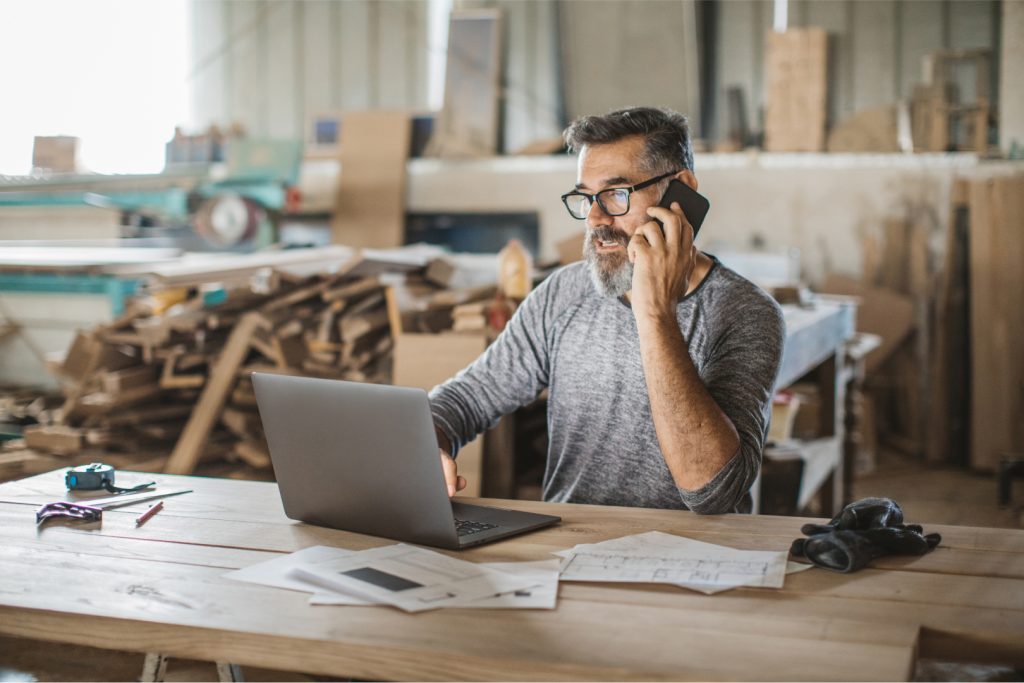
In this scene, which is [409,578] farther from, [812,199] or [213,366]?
[812,199]

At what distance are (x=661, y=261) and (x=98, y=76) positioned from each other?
7.59 metres

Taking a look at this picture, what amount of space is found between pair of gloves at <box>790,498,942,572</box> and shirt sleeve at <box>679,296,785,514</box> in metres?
0.19

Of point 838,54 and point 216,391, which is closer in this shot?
point 216,391

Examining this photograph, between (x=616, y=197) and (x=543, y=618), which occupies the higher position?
(x=616, y=197)

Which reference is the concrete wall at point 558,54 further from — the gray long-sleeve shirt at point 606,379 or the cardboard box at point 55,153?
the gray long-sleeve shirt at point 606,379

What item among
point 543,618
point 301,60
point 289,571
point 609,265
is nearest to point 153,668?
point 289,571

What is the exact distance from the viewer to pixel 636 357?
2389mm

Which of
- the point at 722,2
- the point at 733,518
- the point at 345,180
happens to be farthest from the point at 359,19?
the point at 733,518

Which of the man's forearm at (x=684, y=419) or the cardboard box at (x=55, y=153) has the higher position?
the cardboard box at (x=55, y=153)

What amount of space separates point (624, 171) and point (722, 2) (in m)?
5.12

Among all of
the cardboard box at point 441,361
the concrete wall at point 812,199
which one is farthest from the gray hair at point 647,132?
the concrete wall at point 812,199

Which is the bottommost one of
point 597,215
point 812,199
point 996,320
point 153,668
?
point 153,668

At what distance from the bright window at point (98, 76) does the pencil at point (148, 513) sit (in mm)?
6643

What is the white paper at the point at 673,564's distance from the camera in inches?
62.1
